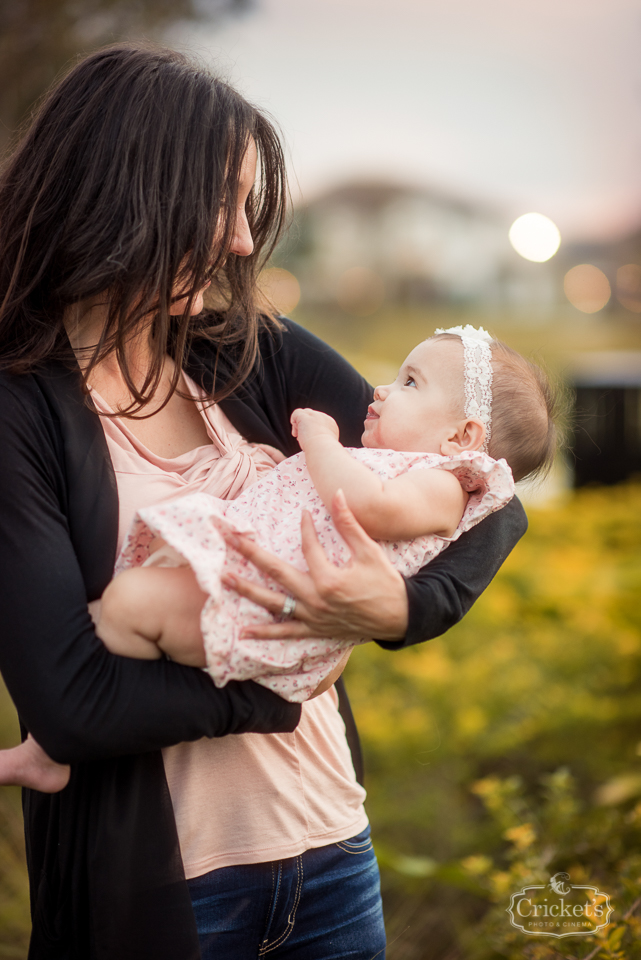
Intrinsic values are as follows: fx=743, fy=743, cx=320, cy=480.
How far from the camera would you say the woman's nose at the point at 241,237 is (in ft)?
4.37

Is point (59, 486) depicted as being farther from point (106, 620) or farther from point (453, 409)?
point (453, 409)

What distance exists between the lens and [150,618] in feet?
3.75

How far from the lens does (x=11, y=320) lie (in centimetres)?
128

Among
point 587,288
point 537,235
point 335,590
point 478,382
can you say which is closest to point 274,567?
point 335,590

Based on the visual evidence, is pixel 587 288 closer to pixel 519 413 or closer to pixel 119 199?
pixel 519 413

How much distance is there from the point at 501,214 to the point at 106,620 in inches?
312

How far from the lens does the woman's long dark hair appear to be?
1227mm

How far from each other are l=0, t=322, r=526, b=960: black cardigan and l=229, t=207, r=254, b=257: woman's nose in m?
0.37

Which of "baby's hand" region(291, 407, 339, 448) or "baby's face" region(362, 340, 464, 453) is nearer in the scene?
"baby's hand" region(291, 407, 339, 448)

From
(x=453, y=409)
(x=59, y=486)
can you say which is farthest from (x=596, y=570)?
(x=59, y=486)

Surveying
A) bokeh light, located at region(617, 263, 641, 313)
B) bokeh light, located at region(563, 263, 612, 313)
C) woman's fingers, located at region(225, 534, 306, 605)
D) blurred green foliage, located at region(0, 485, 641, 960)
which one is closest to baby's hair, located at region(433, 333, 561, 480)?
woman's fingers, located at region(225, 534, 306, 605)

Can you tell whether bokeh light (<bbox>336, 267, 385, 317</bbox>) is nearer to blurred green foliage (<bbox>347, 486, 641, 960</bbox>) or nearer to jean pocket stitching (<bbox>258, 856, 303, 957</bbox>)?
blurred green foliage (<bbox>347, 486, 641, 960</bbox>)

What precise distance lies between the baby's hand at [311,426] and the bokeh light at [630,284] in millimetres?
7409

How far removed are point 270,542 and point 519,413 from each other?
0.60 meters
